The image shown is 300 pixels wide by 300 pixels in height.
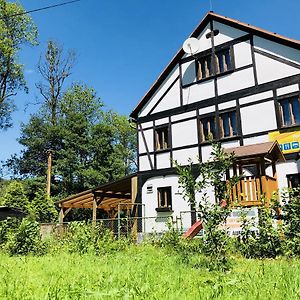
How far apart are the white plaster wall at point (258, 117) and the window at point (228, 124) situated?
530 millimetres

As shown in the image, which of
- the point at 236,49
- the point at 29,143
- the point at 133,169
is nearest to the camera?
the point at 236,49

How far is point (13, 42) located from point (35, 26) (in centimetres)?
251

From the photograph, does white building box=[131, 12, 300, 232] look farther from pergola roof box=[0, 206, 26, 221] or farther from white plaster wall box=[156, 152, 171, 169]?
pergola roof box=[0, 206, 26, 221]

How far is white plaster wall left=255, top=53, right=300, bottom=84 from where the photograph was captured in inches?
517

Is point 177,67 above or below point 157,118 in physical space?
above

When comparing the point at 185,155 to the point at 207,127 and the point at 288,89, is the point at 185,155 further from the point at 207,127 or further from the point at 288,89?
the point at 288,89

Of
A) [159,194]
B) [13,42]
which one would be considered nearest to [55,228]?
[159,194]

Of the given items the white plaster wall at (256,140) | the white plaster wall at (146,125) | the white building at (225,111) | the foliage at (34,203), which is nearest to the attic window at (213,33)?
the white building at (225,111)

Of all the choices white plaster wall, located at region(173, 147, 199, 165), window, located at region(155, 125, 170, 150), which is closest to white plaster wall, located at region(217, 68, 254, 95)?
white plaster wall, located at region(173, 147, 199, 165)

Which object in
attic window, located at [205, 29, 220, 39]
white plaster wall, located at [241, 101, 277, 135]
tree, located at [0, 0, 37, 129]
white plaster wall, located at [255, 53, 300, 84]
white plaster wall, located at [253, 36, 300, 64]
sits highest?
tree, located at [0, 0, 37, 129]

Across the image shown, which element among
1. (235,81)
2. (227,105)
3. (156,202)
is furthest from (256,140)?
(156,202)

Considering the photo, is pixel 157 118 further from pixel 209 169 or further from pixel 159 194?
pixel 209 169

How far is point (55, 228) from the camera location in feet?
49.2

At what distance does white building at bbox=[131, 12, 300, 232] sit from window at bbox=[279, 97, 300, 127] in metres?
0.04
